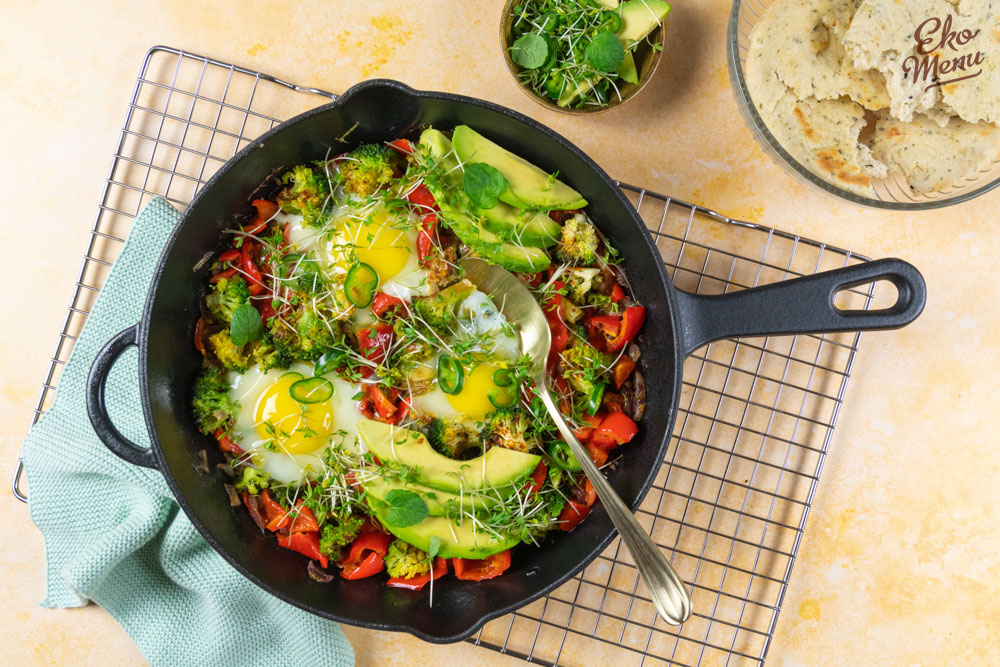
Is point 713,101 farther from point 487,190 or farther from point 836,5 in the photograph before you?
point 487,190

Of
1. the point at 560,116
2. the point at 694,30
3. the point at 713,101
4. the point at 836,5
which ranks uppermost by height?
the point at 836,5

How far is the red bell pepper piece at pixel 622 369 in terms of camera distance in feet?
9.70

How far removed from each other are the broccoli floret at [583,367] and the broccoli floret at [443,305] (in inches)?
18.5

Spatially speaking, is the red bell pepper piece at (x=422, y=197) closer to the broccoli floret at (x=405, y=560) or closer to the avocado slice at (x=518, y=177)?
the avocado slice at (x=518, y=177)

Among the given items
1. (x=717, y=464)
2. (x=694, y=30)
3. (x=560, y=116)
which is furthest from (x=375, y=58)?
(x=717, y=464)

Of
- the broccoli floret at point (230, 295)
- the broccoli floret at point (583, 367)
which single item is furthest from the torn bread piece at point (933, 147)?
the broccoli floret at point (230, 295)

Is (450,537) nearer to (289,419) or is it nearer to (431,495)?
(431,495)

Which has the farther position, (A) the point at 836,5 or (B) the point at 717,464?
(B) the point at 717,464

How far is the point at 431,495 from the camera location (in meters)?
2.75

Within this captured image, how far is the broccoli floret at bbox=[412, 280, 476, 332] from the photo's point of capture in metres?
2.88

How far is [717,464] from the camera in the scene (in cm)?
334

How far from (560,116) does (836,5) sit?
1.19 m

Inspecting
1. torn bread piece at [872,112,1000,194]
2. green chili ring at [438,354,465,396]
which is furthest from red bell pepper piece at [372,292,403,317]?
torn bread piece at [872,112,1000,194]

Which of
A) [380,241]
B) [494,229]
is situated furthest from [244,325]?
[494,229]
